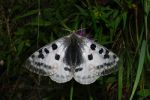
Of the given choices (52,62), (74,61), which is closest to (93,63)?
(74,61)

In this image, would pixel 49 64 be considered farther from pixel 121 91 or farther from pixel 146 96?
pixel 146 96

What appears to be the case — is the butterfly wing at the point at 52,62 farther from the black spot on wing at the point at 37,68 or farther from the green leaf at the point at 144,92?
the green leaf at the point at 144,92

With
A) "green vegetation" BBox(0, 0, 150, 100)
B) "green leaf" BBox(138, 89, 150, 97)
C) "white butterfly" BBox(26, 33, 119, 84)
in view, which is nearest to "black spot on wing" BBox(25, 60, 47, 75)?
"white butterfly" BBox(26, 33, 119, 84)

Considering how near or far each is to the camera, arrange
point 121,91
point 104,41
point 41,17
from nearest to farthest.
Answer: point 121,91 < point 104,41 < point 41,17

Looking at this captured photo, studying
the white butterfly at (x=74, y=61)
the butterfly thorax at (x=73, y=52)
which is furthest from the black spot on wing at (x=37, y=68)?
the butterfly thorax at (x=73, y=52)

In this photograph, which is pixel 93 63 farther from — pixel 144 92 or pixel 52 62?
pixel 144 92

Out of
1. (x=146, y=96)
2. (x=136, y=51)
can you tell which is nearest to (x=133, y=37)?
(x=136, y=51)
